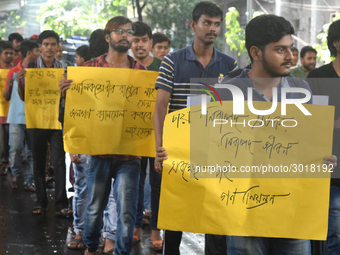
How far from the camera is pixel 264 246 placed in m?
2.58

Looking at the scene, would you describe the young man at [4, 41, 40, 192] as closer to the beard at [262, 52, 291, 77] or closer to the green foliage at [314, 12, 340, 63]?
the beard at [262, 52, 291, 77]

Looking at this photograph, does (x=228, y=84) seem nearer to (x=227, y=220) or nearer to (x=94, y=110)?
(x=227, y=220)

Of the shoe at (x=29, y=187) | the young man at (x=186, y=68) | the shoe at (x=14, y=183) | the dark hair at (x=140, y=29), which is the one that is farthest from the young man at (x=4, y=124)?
the young man at (x=186, y=68)

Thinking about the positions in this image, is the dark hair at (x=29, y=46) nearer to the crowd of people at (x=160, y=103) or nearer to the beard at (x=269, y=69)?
the crowd of people at (x=160, y=103)

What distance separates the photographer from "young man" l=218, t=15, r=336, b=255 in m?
2.54

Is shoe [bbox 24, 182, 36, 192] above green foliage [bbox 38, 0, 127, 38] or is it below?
below

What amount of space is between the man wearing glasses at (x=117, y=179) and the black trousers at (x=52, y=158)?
1.86 metres

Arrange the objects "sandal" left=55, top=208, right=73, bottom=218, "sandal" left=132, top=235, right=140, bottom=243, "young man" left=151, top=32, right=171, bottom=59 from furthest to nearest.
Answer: "young man" left=151, top=32, right=171, bottom=59, "sandal" left=55, top=208, right=73, bottom=218, "sandal" left=132, top=235, right=140, bottom=243

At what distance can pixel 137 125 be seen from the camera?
12.8ft

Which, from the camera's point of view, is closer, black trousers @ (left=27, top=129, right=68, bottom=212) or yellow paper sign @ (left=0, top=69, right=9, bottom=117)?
black trousers @ (left=27, top=129, right=68, bottom=212)

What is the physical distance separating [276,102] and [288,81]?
0.58 feet

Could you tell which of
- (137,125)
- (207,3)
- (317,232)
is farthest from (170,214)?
(207,3)

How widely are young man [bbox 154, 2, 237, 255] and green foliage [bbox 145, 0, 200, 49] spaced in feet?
49.1

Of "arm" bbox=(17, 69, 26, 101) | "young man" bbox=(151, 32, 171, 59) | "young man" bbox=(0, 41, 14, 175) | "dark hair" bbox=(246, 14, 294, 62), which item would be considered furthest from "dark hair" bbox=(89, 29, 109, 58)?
"young man" bbox=(0, 41, 14, 175)
